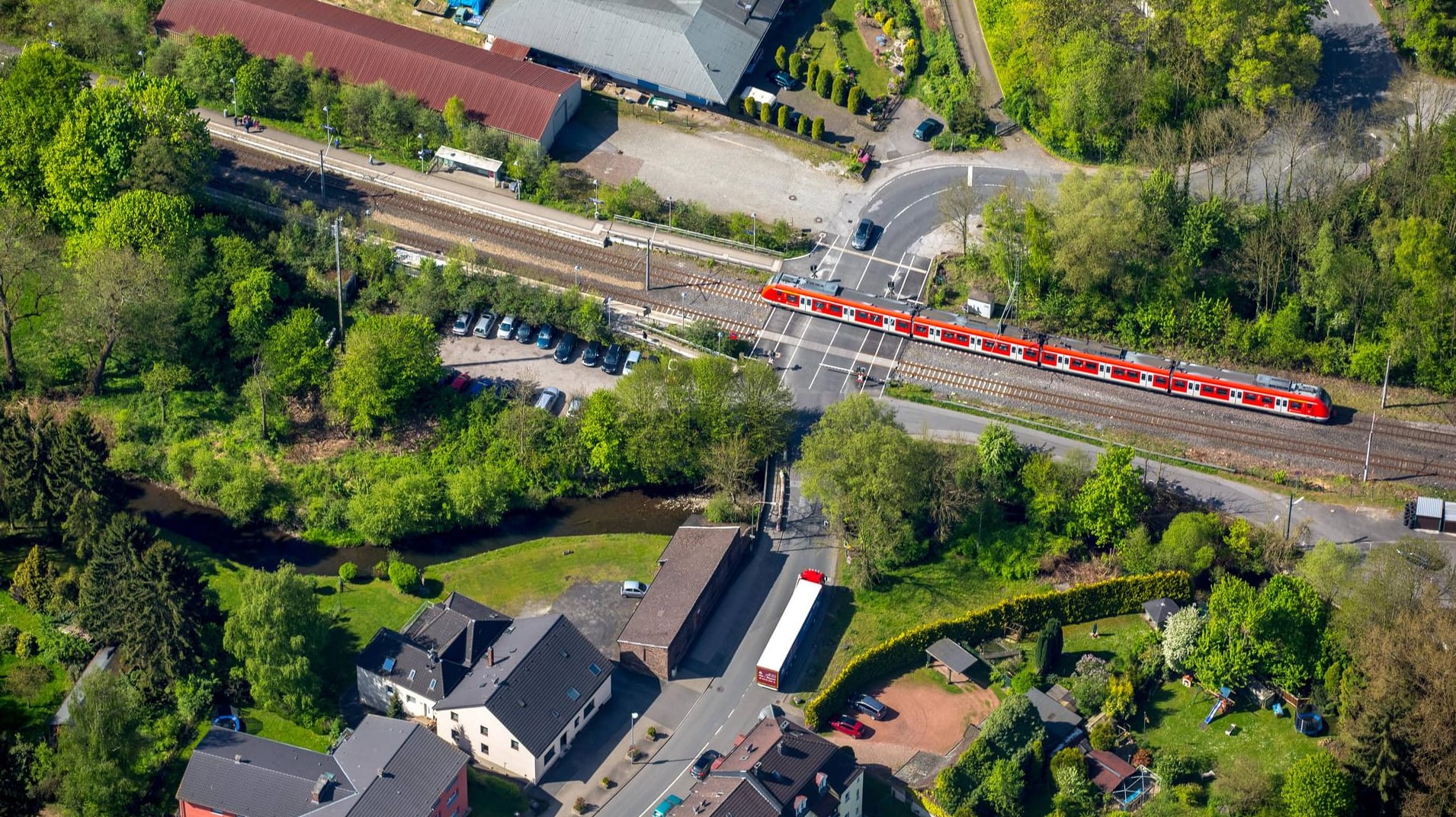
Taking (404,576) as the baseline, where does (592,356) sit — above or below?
above

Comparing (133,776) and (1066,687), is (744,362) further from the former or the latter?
(133,776)

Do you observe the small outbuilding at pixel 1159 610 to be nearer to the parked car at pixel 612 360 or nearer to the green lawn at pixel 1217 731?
the green lawn at pixel 1217 731

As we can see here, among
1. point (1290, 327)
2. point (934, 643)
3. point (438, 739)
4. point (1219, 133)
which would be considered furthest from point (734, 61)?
point (438, 739)

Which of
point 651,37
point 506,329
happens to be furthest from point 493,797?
point 651,37

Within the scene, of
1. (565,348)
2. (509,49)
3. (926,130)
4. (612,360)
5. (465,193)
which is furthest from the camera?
(509,49)

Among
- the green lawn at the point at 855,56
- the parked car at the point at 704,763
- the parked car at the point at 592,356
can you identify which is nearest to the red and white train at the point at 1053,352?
the parked car at the point at 592,356

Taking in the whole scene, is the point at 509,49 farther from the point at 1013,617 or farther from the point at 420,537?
the point at 1013,617

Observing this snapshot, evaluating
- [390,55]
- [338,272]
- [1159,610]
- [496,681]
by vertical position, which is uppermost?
[390,55]
